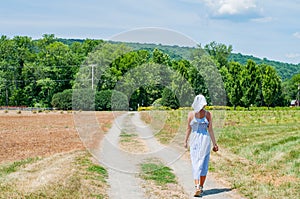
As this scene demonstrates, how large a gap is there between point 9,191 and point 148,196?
2.70 meters

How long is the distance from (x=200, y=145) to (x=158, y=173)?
308 cm

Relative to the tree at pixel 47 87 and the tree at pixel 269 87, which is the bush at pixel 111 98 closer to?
the tree at pixel 47 87

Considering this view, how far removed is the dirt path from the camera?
9875 millimetres

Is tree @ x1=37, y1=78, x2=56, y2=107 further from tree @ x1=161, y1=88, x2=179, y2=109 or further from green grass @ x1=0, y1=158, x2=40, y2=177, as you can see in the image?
green grass @ x1=0, y1=158, x2=40, y2=177

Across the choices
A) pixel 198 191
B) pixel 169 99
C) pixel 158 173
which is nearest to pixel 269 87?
pixel 169 99

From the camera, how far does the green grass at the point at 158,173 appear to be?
36.9 ft

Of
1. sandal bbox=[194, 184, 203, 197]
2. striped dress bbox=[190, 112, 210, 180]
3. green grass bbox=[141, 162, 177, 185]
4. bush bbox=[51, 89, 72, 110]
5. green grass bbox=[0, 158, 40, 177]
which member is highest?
striped dress bbox=[190, 112, 210, 180]

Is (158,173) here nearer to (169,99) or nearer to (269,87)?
(169,99)

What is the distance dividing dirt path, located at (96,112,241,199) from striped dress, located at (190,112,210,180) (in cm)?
58

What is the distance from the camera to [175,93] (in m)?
19.6

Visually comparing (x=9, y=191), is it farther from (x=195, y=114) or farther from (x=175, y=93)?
(x=175, y=93)

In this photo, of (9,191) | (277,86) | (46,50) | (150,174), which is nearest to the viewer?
(9,191)

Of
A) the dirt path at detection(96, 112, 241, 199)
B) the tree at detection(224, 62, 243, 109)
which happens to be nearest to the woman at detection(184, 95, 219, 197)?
the dirt path at detection(96, 112, 241, 199)

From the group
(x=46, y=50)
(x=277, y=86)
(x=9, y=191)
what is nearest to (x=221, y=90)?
(x=9, y=191)
